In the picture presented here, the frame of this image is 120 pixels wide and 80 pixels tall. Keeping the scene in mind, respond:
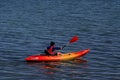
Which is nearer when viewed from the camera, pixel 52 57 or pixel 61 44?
pixel 52 57

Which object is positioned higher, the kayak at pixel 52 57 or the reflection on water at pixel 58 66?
the kayak at pixel 52 57

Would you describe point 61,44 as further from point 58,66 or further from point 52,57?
point 58,66

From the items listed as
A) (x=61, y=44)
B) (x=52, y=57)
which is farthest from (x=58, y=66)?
(x=61, y=44)

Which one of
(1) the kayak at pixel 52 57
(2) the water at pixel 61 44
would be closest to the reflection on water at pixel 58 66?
(2) the water at pixel 61 44

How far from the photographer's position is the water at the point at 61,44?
24.7 meters

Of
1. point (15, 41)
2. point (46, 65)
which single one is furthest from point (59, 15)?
point (46, 65)

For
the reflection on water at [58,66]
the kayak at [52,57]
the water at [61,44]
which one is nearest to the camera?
the water at [61,44]

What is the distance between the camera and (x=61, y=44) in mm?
34344

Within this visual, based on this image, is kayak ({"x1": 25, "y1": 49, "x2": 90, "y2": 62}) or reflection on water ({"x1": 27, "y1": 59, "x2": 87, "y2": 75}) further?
kayak ({"x1": 25, "y1": 49, "x2": 90, "y2": 62})

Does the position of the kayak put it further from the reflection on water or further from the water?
the water

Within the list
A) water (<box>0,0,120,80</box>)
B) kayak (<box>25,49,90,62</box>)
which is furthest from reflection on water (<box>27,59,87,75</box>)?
kayak (<box>25,49,90,62</box>)

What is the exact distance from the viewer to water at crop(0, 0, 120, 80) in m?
24.7

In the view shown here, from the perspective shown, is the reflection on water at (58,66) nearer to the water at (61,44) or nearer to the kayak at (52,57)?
the water at (61,44)

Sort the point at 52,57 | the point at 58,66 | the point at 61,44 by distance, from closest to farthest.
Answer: the point at 58,66 → the point at 52,57 → the point at 61,44
